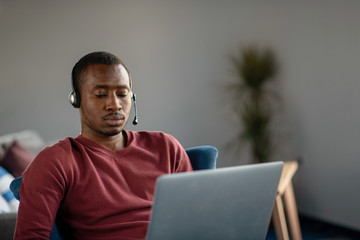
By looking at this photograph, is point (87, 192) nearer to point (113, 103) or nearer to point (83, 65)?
point (113, 103)

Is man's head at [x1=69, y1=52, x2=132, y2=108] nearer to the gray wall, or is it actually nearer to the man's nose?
the man's nose

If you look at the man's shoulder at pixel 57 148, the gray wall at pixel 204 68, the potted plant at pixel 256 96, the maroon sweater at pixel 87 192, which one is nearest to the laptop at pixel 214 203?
the maroon sweater at pixel 87 192

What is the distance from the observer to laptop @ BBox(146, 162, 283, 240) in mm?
993

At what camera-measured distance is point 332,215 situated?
3.43 m

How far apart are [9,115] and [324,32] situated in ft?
7.94

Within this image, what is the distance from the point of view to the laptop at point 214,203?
3.26 feet

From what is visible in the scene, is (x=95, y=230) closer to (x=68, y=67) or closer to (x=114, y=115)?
Answer: (x=114, y=115)

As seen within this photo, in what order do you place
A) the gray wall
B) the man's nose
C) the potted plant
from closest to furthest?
1. the man's nose
2. the gray wall
3. the potted plant

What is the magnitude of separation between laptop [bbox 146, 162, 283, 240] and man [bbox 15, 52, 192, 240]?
340 mm

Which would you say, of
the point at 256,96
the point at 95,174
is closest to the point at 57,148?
the point at 95,174

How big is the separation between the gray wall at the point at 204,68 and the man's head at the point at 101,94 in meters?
2.09

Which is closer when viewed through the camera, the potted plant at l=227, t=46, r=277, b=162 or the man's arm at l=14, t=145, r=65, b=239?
the man's arm at l=14, t=145, r=65, b=239

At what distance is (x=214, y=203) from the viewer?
1.06 m

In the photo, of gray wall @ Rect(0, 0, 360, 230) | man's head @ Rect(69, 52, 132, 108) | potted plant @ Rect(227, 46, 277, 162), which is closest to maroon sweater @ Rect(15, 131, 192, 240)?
man's head @ Rect(69, 52, 132, 108)
